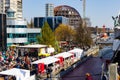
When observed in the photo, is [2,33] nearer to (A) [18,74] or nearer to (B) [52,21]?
(A) [18,74]

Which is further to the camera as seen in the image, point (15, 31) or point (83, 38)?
point (83, 38)

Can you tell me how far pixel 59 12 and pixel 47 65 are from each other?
127 m

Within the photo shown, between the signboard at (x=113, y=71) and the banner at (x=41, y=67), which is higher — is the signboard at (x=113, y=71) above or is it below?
above

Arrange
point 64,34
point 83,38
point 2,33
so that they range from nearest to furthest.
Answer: point 2,33
point 83,38
point 64,34

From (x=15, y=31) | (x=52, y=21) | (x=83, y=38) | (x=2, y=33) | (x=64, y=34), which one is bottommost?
(x=64, y=34)

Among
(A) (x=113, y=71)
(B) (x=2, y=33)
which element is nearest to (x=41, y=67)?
(A) (x=113, y=71)

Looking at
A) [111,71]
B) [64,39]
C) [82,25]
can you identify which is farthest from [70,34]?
[111,71]

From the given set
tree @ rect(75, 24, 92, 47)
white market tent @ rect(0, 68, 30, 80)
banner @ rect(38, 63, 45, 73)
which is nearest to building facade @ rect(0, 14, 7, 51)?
tree @ rect(75, 24, 92, 47)

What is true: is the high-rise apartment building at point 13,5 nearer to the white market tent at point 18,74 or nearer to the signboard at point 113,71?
the white market tent at point 18,74

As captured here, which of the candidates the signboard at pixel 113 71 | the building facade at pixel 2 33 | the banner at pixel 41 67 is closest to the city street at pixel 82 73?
the banner at pixel 41 67

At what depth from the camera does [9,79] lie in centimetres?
1944

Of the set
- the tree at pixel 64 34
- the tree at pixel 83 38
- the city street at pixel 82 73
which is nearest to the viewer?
the city street at pixel 82 73

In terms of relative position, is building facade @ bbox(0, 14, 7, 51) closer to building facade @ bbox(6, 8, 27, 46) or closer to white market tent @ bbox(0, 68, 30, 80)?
building facade @ bbox(6, 8, 27, 46)

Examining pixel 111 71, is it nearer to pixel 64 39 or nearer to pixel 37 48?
pixel 37 48
